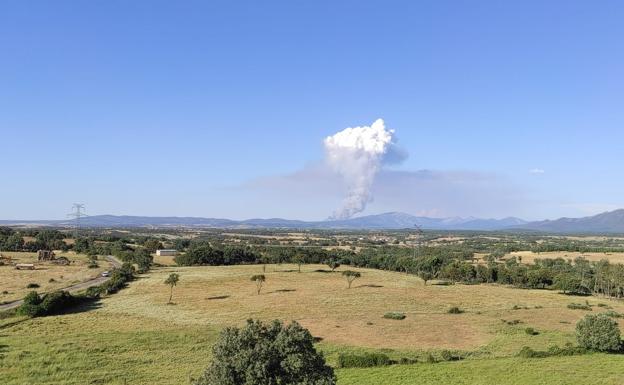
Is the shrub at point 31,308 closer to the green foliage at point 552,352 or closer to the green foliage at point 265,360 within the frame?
the green foliage at point 265,360

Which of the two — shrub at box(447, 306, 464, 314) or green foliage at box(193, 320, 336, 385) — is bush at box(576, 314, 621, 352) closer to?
shrub at box(447, 306, 464, 314)

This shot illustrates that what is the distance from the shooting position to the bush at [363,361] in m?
47.9

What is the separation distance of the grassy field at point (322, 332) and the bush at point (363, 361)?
152 centimetres

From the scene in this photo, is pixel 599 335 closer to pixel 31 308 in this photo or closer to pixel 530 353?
pixel 530 353

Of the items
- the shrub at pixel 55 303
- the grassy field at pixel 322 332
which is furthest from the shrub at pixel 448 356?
the shrub at pixel 55 303

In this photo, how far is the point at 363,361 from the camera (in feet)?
158

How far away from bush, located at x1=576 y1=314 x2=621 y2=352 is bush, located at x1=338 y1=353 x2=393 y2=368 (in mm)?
23979

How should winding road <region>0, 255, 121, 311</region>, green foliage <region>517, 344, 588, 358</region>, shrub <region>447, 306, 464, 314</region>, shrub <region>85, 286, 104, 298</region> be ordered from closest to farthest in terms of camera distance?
green foliage <region>517, 344, 588, 358</region> < shrub <region>447, 306, 464, 314</region> < winding road <region>0, 255, 121, 311</region> < shrub <region>85, 286, 104, 298</region>

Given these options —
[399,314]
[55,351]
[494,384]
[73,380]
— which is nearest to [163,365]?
[73,380]

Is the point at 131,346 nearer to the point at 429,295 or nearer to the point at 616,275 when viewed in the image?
the point at 429,295

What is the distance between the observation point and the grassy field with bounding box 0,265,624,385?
44.0 meters

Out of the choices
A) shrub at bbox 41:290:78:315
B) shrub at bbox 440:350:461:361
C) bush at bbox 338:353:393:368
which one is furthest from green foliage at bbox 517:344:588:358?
shrub at bbox 41:290:78:315

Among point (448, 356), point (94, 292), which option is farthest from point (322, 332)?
point (94, 292)

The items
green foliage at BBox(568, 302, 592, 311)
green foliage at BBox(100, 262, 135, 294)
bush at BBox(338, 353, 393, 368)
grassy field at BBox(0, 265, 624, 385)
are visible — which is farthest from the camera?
green foliage at BBox(100, 262, 135, 294)
